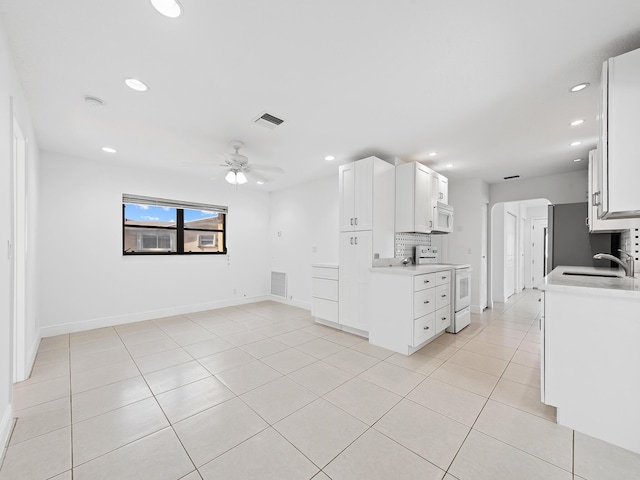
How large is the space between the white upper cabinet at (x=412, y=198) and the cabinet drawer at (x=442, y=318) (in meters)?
1.13

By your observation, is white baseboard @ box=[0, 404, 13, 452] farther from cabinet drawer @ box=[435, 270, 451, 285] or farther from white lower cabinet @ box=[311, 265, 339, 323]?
cabinet drawer @ box=[435, 270, 451, 285]

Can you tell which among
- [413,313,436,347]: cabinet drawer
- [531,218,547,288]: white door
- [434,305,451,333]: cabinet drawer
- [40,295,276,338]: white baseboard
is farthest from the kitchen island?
[531,218,547,288]: white door

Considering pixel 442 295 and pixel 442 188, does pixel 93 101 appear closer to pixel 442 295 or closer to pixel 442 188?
pixel 442 295

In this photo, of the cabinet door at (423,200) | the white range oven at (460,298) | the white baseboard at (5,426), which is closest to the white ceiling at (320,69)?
the cabinet door at (423,200)

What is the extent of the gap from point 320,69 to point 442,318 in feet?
10.7

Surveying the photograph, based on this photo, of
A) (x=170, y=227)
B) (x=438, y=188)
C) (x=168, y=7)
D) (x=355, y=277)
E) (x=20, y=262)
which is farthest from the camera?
(x=170, y=227)

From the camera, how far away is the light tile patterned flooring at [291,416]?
4.95 feet

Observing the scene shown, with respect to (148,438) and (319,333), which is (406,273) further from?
(148,438)

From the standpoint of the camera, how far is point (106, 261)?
413 cm

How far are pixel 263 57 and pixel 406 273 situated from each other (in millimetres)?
2448

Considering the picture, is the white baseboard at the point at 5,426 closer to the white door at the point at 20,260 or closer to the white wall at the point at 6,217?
the white wall at the point at 6,217

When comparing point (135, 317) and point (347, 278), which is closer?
point (347, 278)

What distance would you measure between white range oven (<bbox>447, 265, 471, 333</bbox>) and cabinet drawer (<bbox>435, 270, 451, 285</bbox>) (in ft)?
0.44

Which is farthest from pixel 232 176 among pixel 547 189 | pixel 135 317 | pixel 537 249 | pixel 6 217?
pixel 537 249
